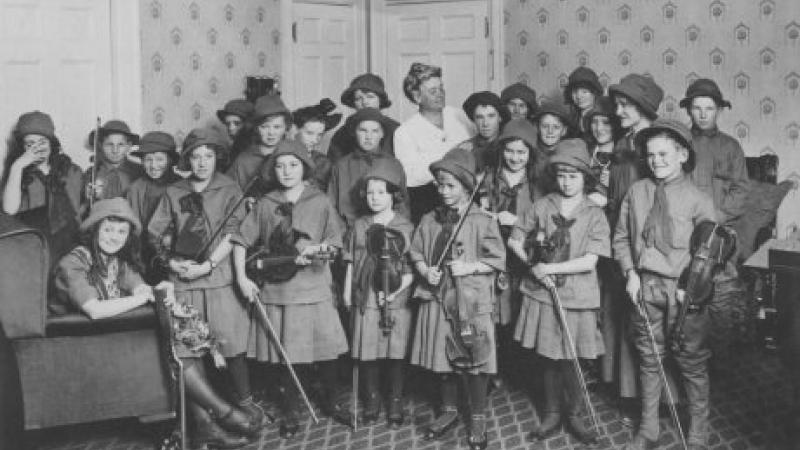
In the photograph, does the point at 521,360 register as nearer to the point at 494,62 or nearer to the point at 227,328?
the point at 227,328

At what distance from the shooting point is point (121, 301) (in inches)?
159

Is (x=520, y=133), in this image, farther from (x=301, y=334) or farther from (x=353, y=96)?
(x=301, y=334)

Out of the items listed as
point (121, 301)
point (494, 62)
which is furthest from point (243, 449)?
point (494, 62)

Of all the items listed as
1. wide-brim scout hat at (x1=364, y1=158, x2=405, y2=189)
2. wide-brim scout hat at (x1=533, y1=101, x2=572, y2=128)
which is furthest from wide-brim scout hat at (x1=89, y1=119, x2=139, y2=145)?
wide-brim scout hat at (x1=533, y1=101, x2=572, y2=128)

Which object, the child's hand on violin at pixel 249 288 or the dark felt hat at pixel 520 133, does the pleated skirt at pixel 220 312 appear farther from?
the dark felt hat at pixel 520 133

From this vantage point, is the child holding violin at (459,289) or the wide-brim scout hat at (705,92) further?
the wide-brim scout hat at (705,92)

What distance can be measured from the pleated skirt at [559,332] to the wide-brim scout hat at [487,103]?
153cm

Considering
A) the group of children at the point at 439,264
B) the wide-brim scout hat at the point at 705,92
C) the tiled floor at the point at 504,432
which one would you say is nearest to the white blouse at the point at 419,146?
the group of children at the point at 439,264

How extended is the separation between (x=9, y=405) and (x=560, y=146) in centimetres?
269

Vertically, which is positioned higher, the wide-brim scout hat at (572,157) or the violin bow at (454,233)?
the wide-brim scout hat at (572,157)

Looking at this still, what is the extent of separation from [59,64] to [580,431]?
4.14 meters

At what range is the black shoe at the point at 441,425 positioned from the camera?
4.55 metres

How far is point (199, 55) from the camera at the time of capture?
6957 millimetres

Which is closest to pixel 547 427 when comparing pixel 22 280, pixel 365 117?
pixel 365 117
